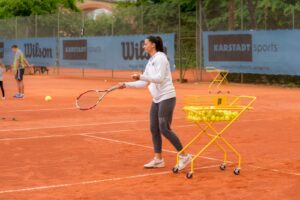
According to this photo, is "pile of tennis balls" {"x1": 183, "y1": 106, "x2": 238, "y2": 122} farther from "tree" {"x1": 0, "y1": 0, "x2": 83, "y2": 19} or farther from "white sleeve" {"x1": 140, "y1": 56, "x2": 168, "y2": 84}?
"tree" {"x1": 0, "y1": 0, "x2": 83, "y2": 19}

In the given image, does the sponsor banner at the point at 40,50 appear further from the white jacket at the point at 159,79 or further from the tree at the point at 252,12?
the white jacket at the point at 159,79

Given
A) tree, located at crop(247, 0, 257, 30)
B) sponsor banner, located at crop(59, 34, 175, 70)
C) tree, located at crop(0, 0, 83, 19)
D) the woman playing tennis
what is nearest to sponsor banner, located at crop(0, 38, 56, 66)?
sponsor banner, located at crop(59, 34, 175, 70)

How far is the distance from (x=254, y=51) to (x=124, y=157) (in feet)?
57.1

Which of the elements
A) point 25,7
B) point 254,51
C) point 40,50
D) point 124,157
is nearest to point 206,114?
point 124,157

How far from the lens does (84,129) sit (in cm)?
1339

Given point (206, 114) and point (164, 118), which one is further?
point (164, 118)

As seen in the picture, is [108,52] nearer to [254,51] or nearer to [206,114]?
[254,51]

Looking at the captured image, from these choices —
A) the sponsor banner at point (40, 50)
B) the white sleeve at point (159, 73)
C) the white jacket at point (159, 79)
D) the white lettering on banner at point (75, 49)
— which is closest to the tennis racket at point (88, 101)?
the white jacket at point (159, 79)

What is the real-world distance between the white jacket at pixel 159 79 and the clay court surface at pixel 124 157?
3.20 ft

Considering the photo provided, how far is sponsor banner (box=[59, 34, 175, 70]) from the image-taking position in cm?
3089

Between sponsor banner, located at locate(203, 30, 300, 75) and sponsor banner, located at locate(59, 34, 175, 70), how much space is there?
77.5 inches

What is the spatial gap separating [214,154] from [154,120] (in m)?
1.75

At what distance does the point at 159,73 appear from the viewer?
27.6 ft

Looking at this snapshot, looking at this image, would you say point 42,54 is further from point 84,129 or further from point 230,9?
point 84,129
